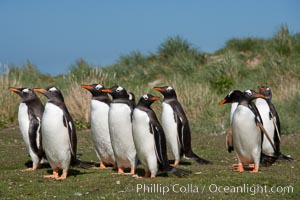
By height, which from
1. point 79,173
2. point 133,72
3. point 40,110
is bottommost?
point 79,173

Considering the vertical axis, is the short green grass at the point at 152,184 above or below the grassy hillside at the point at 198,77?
below

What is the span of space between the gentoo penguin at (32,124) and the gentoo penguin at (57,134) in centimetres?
79

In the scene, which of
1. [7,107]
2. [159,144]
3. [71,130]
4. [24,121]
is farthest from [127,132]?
[7,107]

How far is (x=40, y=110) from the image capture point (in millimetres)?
11328

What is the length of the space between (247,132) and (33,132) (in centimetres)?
339

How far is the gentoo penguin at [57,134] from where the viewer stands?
10000 millimetres

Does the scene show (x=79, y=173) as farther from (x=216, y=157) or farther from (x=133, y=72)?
(x=133, y=72)

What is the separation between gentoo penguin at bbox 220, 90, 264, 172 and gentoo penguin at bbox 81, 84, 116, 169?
202 cm

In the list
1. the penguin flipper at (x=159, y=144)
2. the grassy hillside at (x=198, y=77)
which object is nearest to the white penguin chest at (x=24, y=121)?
the penguin flipper at (x=159, y=144)

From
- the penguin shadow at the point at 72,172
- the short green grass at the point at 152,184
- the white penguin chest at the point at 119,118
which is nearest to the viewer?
the short green grass at the point at 152,184

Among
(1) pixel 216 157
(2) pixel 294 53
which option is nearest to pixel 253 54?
(2) pixel 294 53

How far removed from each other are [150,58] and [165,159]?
21.8 metres

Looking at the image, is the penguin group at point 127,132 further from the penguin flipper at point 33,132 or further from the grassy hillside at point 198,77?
the grassy hillside at point 198,77

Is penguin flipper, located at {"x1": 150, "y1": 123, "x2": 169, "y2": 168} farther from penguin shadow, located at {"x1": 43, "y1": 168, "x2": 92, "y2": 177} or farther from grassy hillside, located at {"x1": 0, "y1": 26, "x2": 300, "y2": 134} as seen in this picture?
grassy hillside, located at {"x1": 0, "y1": 26, "x2": 300, "y2": 134}
